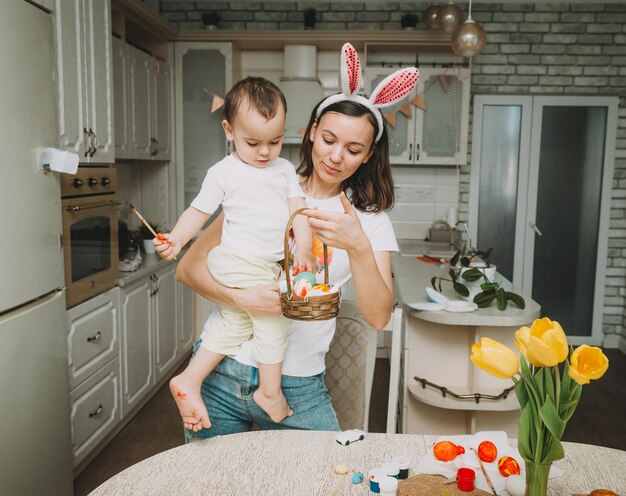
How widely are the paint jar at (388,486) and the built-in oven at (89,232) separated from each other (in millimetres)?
1830

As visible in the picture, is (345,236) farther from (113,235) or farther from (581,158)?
(581,158)

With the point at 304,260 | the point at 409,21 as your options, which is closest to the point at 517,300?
the point at 304,260

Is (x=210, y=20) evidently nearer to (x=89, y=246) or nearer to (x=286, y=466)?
(x=89, y=246)

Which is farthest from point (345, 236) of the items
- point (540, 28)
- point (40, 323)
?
point (540, 28)

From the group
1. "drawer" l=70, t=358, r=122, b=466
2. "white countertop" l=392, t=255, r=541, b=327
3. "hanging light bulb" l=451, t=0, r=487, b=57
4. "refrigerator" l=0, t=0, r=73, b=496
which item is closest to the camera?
"refrigerator" l=0, t=0, r=73, b=496

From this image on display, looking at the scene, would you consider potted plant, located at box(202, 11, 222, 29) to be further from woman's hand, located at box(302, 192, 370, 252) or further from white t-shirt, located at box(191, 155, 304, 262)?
woman's hand, located at box(302, 192, 370, 252)

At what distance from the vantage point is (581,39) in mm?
4660

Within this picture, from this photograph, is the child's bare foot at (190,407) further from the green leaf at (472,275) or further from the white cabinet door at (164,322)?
the white cabinet door at (164,322)

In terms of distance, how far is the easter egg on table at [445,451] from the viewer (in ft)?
3.91

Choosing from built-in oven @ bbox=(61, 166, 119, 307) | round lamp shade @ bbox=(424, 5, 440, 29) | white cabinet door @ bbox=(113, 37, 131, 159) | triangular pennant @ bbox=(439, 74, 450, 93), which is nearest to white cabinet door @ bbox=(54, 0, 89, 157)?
built-in oven @ bbox=(61, 166, 119, 307)

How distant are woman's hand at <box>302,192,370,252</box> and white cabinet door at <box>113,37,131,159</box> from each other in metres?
2.53

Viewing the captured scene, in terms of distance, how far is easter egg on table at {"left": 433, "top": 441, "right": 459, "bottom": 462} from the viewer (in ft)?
3.91

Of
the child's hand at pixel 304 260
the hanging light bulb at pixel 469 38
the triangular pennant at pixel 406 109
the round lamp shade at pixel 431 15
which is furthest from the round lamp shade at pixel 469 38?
the child's hand at pixel 304 260

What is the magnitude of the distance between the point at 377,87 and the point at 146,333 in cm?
250
